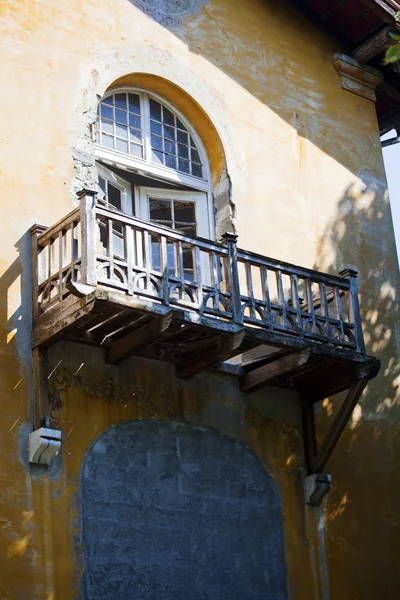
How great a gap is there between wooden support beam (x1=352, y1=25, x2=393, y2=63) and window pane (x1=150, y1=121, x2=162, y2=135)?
12.8 feet

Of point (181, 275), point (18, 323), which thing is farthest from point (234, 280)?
point (18, 323)

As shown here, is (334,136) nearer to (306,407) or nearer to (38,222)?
(306,407)

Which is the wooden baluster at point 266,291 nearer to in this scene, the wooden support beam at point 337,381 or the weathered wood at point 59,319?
the wooden support beam at point 337,381

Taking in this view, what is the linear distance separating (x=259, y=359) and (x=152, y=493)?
200 cm

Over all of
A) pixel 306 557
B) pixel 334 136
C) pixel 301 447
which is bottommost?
pixel 306 557

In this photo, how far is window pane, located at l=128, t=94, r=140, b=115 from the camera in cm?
1411

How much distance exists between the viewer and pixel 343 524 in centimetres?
1326

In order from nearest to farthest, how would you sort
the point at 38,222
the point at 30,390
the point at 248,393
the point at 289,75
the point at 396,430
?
the point at 30,390 < the point at 38,222 < the point at 248,393 < the point at 396,430 < the point at 289,75

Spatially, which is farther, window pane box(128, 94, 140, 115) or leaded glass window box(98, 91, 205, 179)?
window pane box(128, 94, 140, 115)

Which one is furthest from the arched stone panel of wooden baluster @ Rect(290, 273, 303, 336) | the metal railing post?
wooden baluster @ Rect(290, 273, 303, 336)

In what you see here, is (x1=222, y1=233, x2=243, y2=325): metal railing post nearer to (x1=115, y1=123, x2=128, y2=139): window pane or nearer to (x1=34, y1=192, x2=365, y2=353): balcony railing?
(x1=34, y1=192, x2=365, y2=353): balcony railing

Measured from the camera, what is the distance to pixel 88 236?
11.0m

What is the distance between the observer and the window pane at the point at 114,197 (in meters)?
13.3

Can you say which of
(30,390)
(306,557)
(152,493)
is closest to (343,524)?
(306,557)
